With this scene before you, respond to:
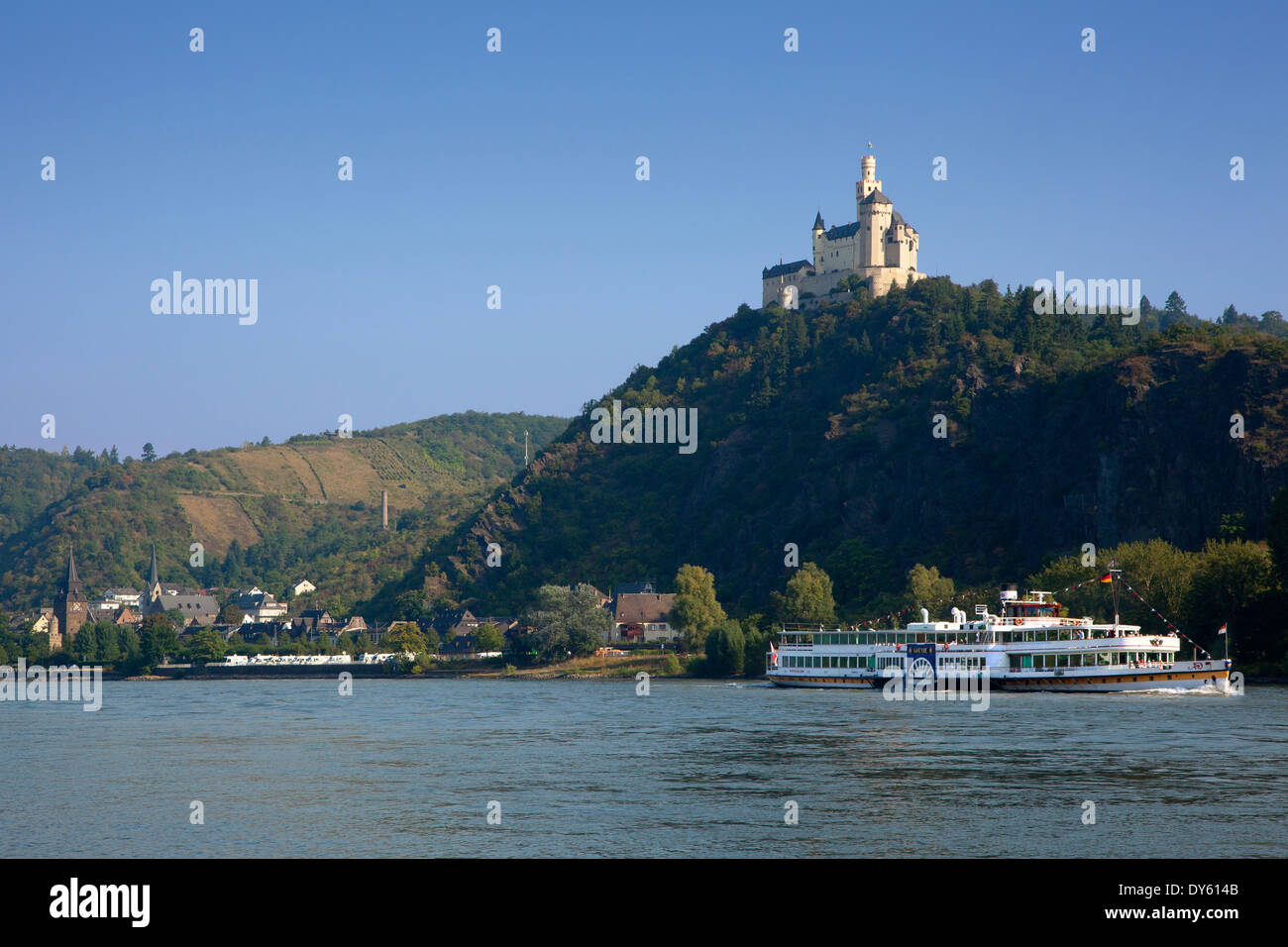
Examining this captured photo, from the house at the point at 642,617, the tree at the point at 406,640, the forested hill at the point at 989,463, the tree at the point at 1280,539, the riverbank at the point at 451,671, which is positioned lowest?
the riverbank at the point at 451,671

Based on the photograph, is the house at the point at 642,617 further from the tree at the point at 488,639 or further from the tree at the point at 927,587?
the tree at the point at 927,587

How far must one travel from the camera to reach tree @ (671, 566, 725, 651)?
458ft

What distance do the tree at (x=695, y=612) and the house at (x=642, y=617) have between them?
56.8 feet

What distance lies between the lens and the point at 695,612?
140 metres

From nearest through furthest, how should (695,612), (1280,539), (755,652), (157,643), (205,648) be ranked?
(1280,539) < (755,652) < (695,612) < (157,643) < (205,648)

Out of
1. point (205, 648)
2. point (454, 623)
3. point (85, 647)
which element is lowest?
point (205, 648)

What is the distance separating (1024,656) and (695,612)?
51.9 m

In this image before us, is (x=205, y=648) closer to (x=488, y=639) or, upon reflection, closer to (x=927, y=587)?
(x=488, y=639)

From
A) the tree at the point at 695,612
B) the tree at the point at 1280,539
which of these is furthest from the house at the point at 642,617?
the tree at the point at 1280,539

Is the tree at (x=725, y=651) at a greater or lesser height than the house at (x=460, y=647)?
greater

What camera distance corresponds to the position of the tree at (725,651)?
127 meters

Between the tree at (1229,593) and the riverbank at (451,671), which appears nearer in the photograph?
the tree at (1229,593)

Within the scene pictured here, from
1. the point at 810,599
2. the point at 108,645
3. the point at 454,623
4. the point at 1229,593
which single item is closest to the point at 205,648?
the point at 108,645

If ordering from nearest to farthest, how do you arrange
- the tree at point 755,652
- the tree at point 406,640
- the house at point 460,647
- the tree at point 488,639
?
1. the tree at point 755,652
2. the tree at point 488,639
3. the tree at point 406,640
4. the house at point 460,647
